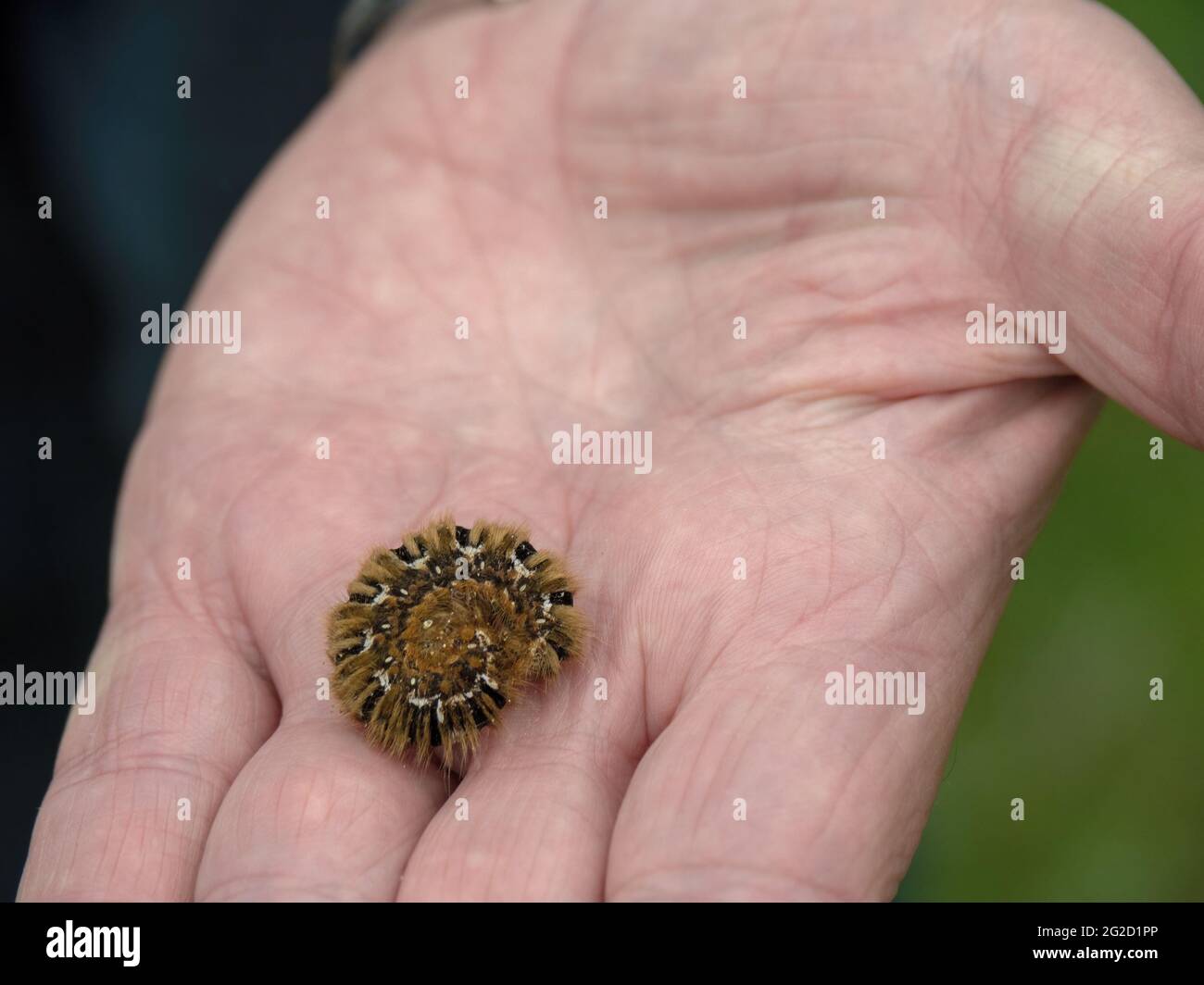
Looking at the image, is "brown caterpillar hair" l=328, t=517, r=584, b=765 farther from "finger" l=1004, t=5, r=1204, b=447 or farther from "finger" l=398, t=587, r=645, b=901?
"finger" l=1004, t=5, r=1204, b=447

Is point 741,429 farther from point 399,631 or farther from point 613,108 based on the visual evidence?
point 613,108

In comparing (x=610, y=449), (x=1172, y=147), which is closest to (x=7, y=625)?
(x=610, y=449)

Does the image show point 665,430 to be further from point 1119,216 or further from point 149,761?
point 149,761

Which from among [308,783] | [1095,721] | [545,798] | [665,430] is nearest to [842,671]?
[545,798]

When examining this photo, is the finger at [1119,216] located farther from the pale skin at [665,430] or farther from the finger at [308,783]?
the finger at [308,783]
